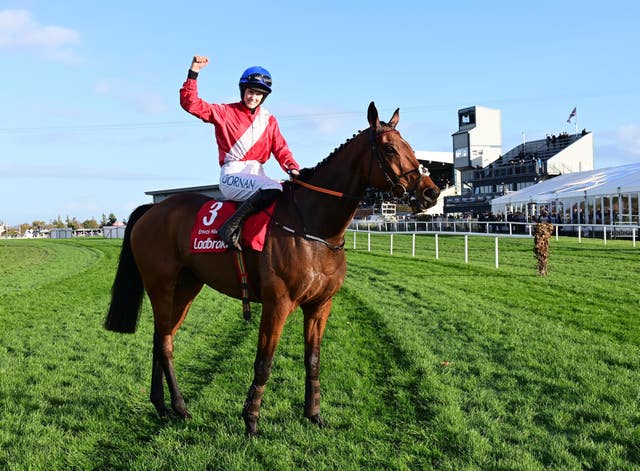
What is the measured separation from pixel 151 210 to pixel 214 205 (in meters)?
0.76

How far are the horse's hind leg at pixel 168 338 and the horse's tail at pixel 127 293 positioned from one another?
0.49 m

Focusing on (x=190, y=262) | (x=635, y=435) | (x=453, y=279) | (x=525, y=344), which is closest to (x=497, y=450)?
(x=635, y=435)

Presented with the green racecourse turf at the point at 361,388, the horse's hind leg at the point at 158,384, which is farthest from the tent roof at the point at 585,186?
the horse's hind leg at the point at 158,384

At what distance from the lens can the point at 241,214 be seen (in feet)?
13.7

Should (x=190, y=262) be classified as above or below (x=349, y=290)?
above

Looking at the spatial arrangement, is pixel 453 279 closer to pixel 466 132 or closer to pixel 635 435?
pixel 635 435

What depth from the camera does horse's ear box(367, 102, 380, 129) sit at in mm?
3961

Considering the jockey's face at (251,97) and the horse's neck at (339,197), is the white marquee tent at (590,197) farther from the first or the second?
the jockey's face at (251,97)

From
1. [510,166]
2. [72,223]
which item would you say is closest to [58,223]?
[72,223]

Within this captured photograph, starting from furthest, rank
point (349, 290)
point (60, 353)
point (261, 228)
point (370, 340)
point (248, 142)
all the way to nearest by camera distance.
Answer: point (349, 290), point (370, 340), point (60, 353), point (248, 142), point (261, 228)

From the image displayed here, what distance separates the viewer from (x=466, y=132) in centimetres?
7019

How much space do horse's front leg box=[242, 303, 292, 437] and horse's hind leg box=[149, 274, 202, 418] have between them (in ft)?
2.12

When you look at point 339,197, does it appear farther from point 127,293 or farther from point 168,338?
point 127,293

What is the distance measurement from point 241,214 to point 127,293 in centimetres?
178
